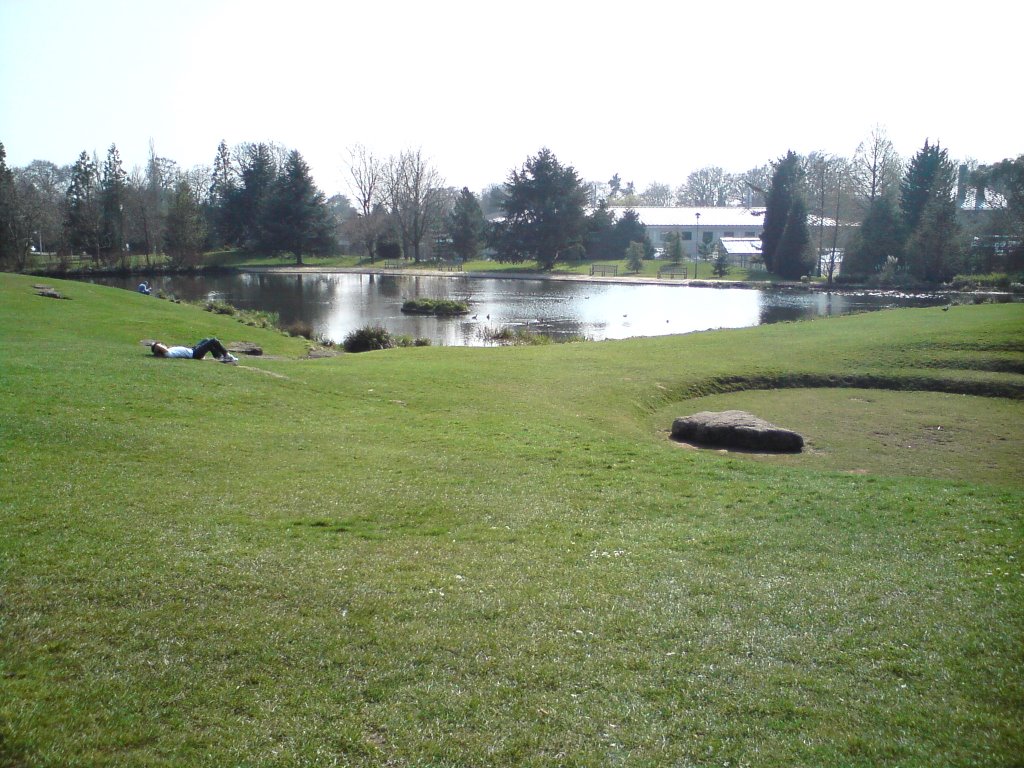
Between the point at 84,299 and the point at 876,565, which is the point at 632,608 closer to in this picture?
the point at 876,565

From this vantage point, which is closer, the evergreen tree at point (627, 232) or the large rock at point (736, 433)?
the large rock at point (736, 433)

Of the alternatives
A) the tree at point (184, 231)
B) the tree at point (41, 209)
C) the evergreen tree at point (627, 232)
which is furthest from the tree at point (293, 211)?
the evergreen tree at point (627, 232)

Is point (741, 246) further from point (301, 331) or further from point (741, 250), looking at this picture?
point (301, 331)

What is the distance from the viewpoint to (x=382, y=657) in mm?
4891

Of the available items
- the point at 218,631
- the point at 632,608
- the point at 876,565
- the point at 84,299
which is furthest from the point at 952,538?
the point at 84,299

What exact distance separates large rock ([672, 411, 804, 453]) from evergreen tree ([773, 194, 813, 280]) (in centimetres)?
7016

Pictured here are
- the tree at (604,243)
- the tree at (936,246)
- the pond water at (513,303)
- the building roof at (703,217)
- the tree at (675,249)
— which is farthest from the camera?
the building roof at (703,217)

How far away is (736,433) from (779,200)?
7360 centimetres

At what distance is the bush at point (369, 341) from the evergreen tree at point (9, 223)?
51535 millimetres

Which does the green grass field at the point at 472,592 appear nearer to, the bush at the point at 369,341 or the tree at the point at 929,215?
the bush at the point at 369,341

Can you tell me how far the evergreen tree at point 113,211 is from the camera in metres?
81.8

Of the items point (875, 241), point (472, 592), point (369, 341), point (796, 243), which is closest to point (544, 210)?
point (796, 243)

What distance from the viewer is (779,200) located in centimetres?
8056

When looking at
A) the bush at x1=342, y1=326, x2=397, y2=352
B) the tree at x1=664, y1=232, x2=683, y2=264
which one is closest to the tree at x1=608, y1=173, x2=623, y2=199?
the tree at x1=664, y1=232, x2=683, y2=264
